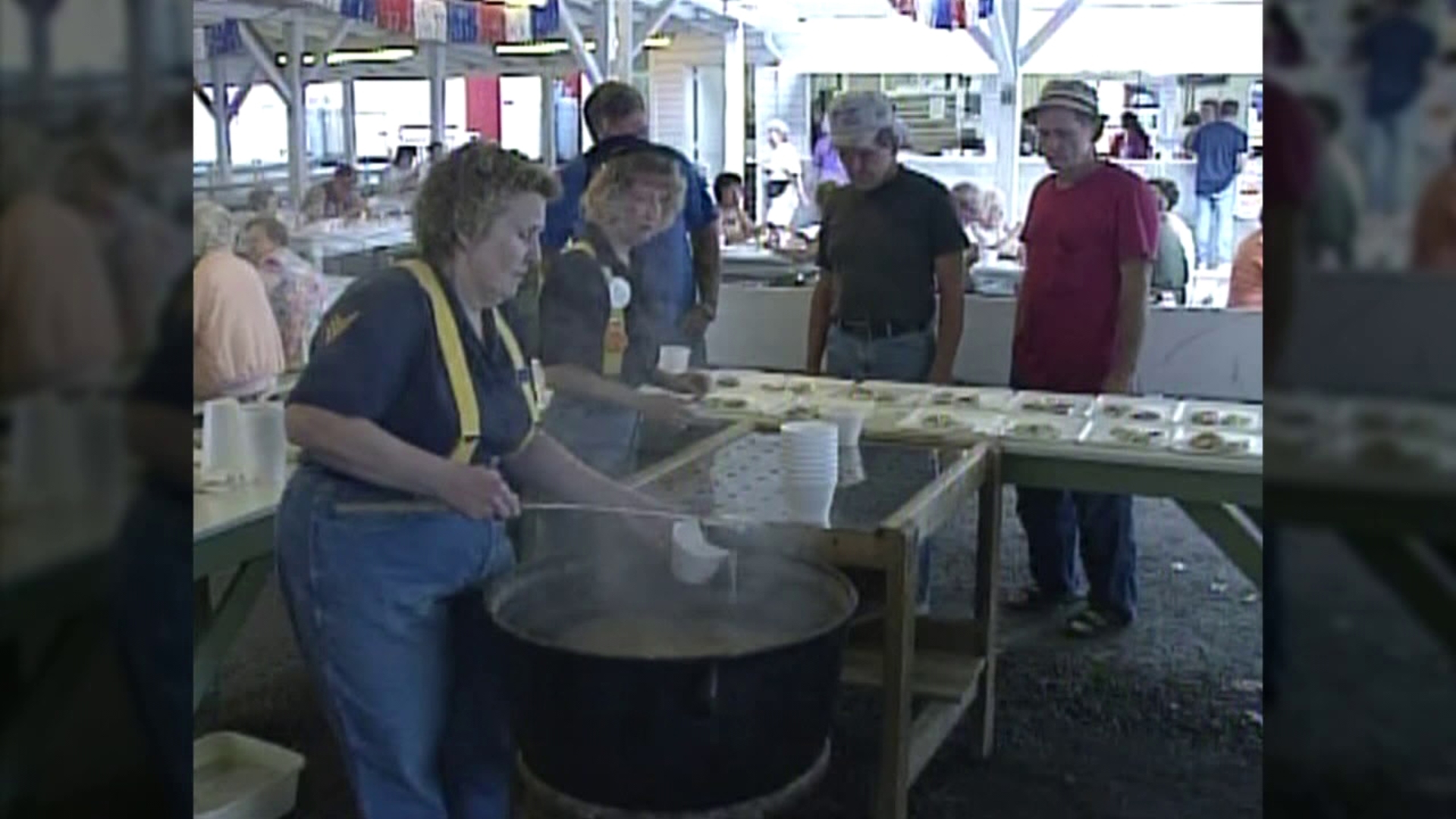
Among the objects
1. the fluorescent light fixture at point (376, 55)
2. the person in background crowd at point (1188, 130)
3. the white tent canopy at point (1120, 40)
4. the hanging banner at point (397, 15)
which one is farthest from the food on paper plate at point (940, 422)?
the fluorescent light fixture at point (376, 55)

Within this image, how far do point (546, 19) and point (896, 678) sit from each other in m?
4.76

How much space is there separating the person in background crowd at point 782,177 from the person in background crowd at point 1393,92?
21.2ft

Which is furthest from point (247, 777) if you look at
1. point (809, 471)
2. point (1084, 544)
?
point (1084, 544)

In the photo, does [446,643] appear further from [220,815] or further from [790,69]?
[790,69]

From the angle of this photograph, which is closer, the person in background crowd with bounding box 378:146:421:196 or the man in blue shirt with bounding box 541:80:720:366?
the man in blue shirt with bounding box 541:80:720:366

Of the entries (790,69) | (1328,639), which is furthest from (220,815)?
(790,69)

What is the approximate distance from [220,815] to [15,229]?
76.5 inches

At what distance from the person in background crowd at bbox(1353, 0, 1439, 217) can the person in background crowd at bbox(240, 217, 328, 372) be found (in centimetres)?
233

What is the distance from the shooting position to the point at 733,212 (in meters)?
6.53

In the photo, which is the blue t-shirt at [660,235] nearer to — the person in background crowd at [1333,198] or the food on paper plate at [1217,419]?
the food on paper plate at [1217,419]

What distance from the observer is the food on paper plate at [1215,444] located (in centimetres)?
229

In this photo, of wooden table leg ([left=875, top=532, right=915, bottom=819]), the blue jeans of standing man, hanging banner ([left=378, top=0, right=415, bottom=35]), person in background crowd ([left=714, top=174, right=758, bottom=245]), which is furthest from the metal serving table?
person in background crowd ([left=714, top=174, right=758, bottom=245])

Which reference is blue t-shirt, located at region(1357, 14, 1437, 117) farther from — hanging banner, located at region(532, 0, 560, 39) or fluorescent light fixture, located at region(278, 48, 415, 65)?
fluorescent light fixture, located at region(278, 48, 415, 65)

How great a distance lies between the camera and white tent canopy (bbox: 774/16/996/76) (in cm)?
743
